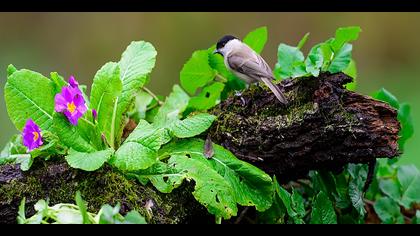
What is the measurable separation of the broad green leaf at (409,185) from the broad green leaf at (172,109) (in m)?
1.07

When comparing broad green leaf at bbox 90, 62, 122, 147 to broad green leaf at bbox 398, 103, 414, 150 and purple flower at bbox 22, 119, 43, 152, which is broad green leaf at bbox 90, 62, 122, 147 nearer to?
purple flower at bbox 22, 119, 43, 152

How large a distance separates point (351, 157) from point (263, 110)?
1.27 ft

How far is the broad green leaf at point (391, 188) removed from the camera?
10.2ft

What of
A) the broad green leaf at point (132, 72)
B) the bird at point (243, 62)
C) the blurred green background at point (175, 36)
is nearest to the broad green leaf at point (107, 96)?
the broad green leaf at point (132, 72)

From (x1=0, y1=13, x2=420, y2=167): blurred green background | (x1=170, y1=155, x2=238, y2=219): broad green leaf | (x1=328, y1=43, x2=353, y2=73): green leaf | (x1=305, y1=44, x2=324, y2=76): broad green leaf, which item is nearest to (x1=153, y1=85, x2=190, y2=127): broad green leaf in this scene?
(x1=170, y1=155, x2=238, y2=219): broad green leaf

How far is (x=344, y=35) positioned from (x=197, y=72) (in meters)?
0.72

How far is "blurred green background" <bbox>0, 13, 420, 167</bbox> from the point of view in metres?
7.58

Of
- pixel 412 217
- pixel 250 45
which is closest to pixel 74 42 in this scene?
pixel 250 45

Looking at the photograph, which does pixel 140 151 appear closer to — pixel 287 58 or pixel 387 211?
pixel 287 58

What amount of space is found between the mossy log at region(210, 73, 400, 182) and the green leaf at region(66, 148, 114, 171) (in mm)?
511

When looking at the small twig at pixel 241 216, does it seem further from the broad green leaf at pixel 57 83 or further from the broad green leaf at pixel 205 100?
the broad green leaf at pixel 57 83
